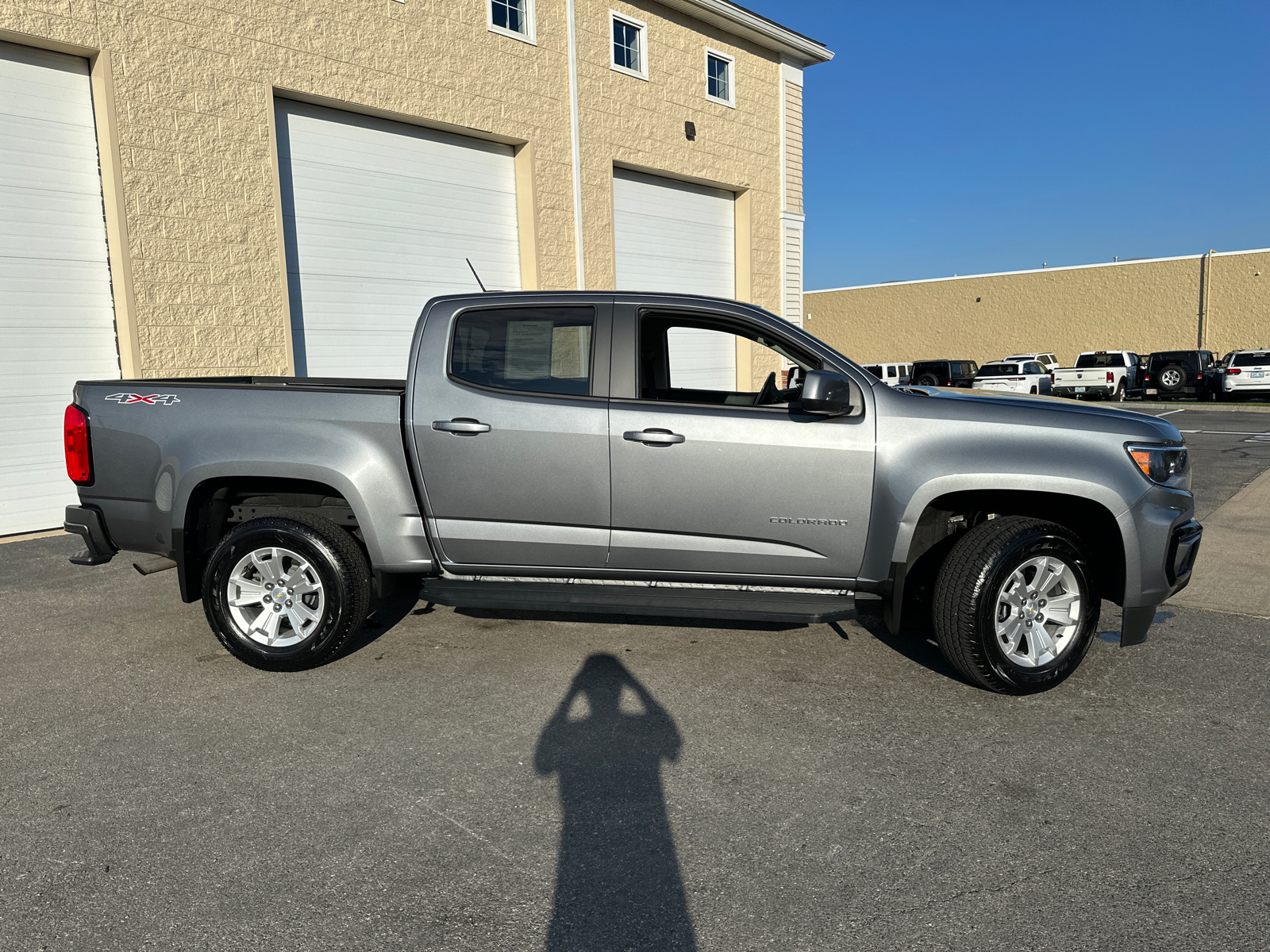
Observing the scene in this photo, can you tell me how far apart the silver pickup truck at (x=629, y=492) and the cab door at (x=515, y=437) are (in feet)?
0.03

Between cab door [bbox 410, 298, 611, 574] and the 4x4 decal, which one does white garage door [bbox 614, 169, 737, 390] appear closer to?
cab door [bbox 410, 298, 611, 574]

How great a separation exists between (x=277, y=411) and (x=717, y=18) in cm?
1342

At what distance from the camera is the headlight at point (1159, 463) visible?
4129mm

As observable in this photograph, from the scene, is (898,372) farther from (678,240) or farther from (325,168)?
(325,168)

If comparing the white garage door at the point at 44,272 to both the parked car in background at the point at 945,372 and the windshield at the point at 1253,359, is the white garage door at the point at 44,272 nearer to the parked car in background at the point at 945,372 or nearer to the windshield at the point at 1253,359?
the parked car in background at the point at 945,372

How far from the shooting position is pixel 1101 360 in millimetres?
31891

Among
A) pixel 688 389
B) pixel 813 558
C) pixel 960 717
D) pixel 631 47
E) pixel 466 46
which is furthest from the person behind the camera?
pixel 631 47

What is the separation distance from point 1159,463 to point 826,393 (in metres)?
1.62

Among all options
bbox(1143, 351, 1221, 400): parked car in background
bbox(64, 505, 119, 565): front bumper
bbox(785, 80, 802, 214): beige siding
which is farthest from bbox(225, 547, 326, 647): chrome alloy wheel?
bbox(1143, 351, 1221, 400): parked car in background

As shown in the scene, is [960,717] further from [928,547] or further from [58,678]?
[58,678]

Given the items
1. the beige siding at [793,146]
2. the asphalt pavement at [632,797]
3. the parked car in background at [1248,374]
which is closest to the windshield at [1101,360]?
the parked car in background at [1248,374]

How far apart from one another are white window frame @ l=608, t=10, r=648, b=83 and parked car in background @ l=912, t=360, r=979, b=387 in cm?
2160

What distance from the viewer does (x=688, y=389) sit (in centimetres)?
524

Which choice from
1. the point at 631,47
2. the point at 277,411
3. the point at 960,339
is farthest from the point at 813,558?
the point at 960,339
